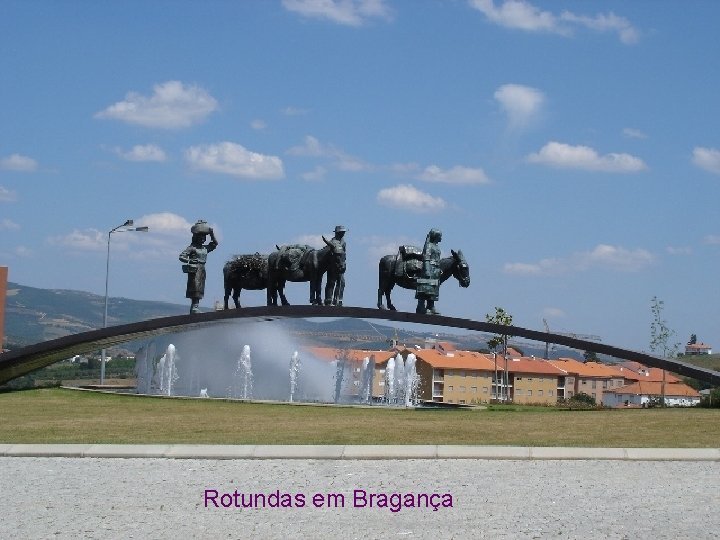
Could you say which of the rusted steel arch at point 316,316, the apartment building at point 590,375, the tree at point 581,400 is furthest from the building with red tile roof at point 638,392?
the rusted steel arch at point 316,316

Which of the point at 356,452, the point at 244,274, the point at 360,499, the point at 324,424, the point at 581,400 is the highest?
the point at 244,274

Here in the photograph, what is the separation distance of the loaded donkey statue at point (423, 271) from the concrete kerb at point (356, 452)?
1099 centimetres

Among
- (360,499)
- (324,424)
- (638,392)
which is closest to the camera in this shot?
(360,499)

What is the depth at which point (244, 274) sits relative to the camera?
2583cm

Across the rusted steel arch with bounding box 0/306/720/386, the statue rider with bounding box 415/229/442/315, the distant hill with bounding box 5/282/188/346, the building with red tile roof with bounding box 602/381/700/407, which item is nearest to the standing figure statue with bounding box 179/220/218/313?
the rusted steel arch with bounding box 0/306/720/386

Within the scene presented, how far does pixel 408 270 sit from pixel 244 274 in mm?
4044

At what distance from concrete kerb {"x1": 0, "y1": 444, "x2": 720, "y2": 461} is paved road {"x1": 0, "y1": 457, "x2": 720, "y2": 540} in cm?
18

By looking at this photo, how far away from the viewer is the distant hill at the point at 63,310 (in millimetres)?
121500

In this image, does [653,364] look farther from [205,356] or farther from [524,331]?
[205,356]

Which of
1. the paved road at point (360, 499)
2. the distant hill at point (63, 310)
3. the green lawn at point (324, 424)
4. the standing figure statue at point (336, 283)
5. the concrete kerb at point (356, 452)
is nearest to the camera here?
the paved road at point (360, 499)

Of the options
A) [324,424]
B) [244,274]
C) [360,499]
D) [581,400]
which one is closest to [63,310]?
[581,400]

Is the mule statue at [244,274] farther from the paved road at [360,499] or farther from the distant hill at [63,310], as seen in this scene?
the distant hill at [63,310]

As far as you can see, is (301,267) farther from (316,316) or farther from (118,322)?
(118,322)

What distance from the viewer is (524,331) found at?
2492 centimetres
